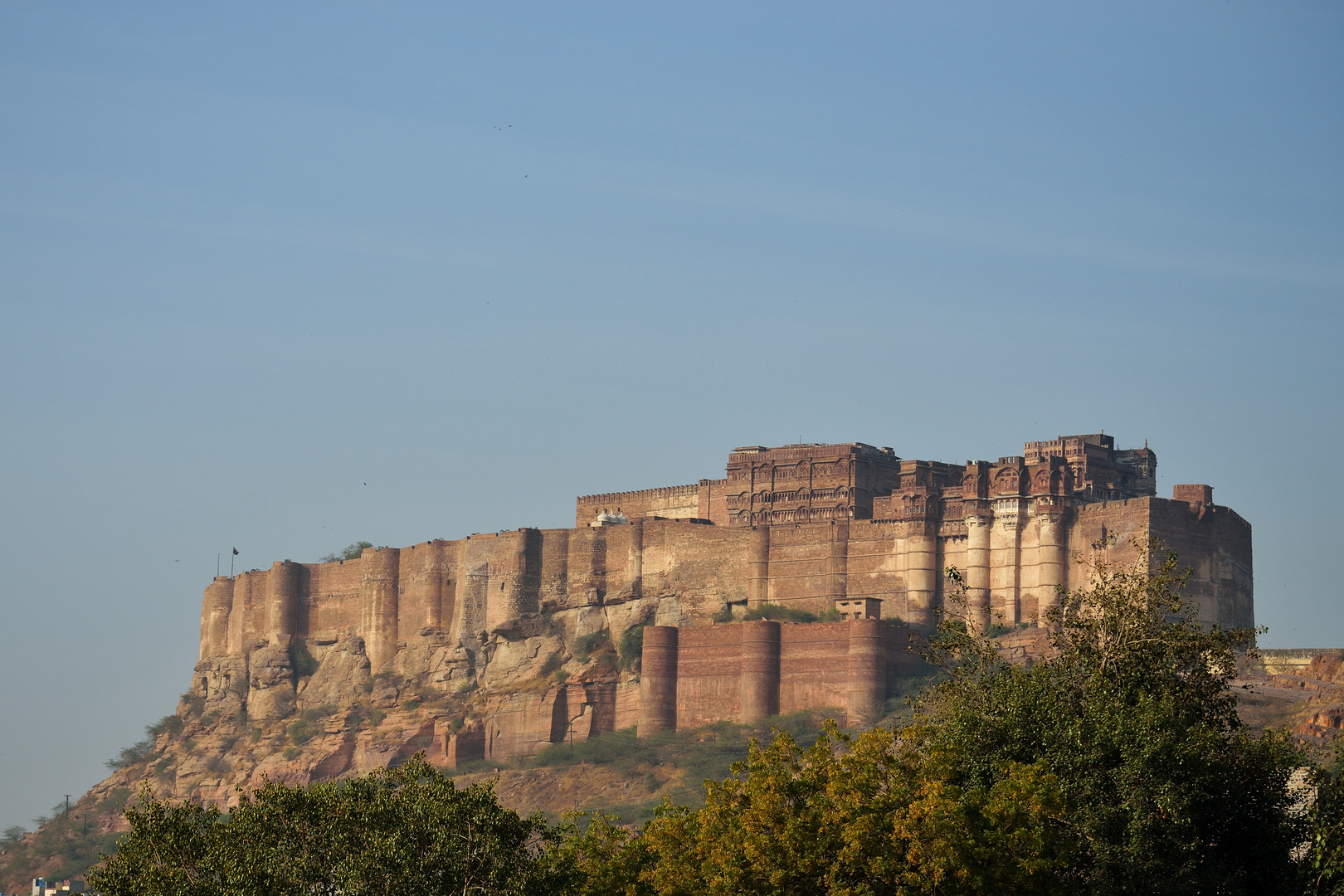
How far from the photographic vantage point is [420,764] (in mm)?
31797

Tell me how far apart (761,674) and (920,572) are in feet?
25.7

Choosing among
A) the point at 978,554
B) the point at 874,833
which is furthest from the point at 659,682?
the point at 874,833

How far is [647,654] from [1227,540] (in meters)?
21.7

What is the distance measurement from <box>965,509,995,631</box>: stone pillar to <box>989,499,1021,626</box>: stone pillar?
179mm

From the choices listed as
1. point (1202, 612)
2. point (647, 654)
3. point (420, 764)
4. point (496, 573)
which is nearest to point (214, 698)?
point (496, 573)

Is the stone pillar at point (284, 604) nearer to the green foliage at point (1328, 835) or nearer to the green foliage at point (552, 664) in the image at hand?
the green foliage at point (552, 664)

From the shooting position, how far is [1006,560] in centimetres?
8006

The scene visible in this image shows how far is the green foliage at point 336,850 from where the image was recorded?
28641 mm

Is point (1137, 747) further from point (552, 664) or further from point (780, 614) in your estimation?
point (552, 664)

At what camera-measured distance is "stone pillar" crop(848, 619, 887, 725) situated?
76.0m

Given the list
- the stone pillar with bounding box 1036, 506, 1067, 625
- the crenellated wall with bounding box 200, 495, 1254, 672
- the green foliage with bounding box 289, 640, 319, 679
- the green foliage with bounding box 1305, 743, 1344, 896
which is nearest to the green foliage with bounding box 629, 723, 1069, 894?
the green foliage with bounding box 1305, 743, 1344, 896

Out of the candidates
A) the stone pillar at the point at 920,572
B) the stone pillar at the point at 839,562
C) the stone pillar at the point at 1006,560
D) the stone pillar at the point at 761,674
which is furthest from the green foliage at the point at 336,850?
the stone pillar at the point at 839,562

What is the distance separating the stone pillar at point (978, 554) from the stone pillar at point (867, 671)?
14.7ft

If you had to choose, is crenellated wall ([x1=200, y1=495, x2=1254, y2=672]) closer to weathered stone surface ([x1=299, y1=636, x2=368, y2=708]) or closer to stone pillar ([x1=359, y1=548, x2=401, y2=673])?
stone pillar ([x1=359, y1=548, x2=401, y2=673])
